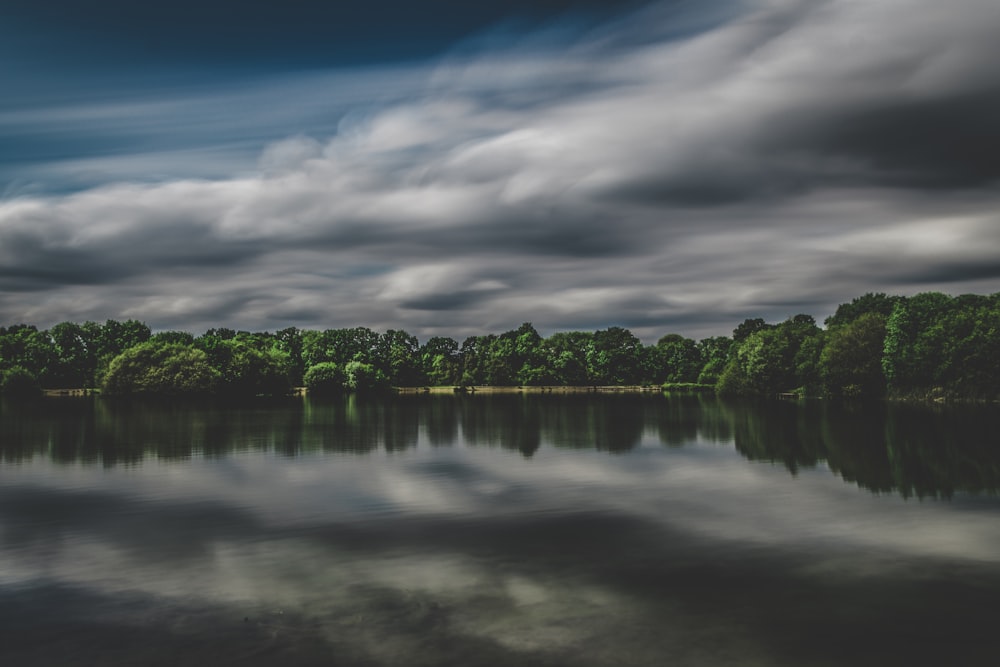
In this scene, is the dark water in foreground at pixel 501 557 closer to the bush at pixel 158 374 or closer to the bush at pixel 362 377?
the bush at pixel 158 374

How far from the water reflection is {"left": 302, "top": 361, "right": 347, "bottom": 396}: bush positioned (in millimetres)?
73378

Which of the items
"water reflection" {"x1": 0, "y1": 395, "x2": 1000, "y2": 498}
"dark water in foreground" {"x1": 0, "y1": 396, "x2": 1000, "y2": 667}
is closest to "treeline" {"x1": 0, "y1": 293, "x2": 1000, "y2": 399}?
"water reflection" {"x1": 0, "y1": 395, "x2": 1000, "y2": 498}

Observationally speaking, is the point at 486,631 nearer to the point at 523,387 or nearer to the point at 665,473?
the point at 665,473

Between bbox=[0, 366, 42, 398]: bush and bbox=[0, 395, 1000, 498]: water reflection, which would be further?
bbox=[0, 366, 42, 398]: bush

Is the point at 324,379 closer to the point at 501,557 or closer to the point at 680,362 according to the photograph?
the point at 680,362

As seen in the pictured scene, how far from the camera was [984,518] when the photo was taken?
80.1ft

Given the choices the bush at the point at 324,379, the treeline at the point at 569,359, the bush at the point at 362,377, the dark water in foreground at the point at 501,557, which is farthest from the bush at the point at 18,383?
the dark water in foreground at the point at 501,557

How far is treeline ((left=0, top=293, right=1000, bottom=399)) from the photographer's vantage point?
99.5 m

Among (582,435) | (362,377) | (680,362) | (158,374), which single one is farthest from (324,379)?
(582,435)

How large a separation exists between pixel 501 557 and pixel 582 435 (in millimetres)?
36209

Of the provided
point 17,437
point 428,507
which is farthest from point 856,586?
point 17,437

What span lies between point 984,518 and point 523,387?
15958 cm

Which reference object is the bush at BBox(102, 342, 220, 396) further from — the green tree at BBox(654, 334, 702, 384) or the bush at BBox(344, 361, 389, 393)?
the green tree at BBox(654, 334, 702, 384)

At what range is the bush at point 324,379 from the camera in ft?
521
